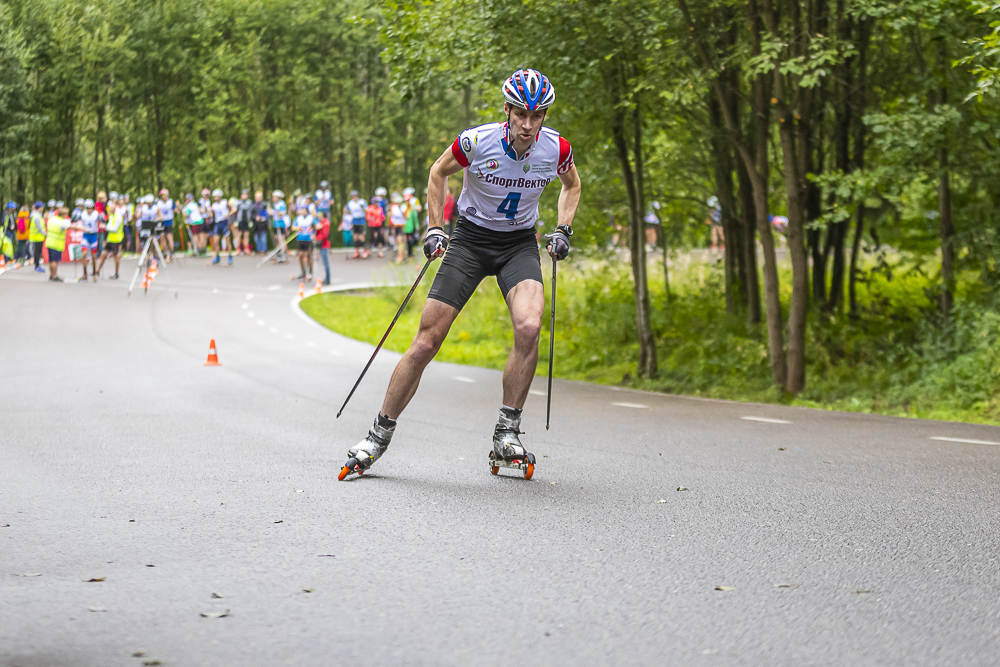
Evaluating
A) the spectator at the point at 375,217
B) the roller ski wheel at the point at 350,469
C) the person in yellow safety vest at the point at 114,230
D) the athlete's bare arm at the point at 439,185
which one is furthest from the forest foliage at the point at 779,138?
the spectator at the point at 375,217

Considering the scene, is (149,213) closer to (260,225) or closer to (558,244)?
(260,225)

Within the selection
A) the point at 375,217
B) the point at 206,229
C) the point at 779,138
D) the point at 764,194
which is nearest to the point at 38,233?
the point at 206,229

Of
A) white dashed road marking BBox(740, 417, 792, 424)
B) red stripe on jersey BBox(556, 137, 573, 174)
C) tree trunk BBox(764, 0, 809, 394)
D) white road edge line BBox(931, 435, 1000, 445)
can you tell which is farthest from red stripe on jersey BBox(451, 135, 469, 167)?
tree trunk BBox(764, 0, 809, 394)

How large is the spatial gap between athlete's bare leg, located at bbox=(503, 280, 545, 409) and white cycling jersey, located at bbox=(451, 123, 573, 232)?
406mm

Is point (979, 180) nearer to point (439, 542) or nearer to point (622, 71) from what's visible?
point (622, 71)

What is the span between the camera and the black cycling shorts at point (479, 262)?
628cm

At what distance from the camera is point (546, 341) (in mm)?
17750

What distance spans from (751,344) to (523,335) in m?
9.14

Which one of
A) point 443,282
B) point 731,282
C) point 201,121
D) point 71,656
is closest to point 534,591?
point 71,656

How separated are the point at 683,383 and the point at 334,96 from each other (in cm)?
4027

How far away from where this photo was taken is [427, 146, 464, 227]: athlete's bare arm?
6.25 meters

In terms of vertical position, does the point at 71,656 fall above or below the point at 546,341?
below

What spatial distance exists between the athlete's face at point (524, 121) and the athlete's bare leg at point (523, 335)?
0.81 meters

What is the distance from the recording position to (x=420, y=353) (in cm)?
626
